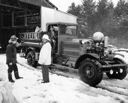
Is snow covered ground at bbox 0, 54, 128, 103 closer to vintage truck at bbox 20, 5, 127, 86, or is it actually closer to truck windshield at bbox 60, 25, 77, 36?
vintage truck at bbox 20, 5, 127, 86

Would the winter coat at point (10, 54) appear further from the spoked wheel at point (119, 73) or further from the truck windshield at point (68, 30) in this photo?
the spoked wheel at point (119, 73)

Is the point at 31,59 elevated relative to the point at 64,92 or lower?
elevated

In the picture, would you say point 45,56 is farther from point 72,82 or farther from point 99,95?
point 99,95

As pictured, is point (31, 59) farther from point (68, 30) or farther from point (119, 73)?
point (119, 73)

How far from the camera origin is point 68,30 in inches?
396

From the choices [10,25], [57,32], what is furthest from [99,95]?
[10,25]

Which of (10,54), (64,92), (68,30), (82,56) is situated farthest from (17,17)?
(64,92)

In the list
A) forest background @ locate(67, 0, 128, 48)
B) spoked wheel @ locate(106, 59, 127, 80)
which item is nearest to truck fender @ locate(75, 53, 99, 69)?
spoked wheel @ locate(106, 59, 127, 80)

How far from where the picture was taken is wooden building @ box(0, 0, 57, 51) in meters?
19.1

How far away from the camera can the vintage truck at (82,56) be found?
740 centimetres

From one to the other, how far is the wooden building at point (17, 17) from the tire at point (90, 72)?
37.9 ft

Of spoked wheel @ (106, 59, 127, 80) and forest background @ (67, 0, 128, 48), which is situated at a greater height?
forest background @ (67, 0, 128, 48)

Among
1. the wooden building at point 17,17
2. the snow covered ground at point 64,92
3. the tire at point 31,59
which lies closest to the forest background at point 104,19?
the wooden building at point 17,17

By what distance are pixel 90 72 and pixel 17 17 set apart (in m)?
15.3
